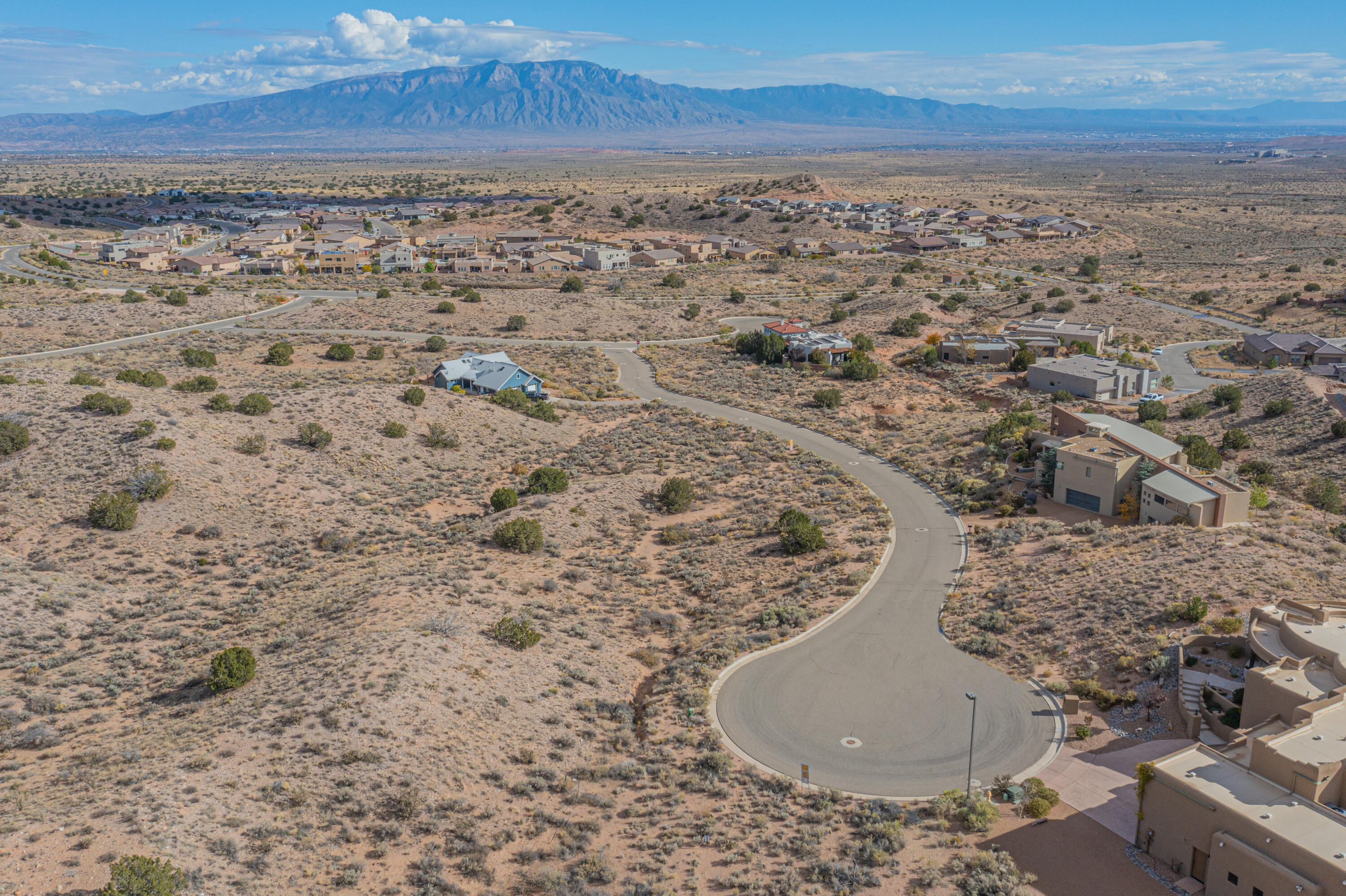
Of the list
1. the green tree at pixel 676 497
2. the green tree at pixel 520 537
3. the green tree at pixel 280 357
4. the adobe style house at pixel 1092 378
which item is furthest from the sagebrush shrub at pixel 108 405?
the adobe style house at pixel 1092 378

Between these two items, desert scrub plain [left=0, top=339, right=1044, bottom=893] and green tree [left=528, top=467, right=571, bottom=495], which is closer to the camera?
desert scrub plain [left=0, top=339, right=1044, bottom=893]

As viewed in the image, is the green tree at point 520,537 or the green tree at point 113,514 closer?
the green tree at point 113,514

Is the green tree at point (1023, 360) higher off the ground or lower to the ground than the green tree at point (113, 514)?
higher

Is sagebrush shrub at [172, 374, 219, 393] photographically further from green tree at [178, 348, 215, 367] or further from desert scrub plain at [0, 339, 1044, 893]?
green tree at [178, 348, 215, 367]

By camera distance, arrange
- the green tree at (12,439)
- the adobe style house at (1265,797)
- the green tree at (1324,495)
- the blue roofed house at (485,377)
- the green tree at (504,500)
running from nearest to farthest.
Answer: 1. the adobe style house at (1265,797)
2. the green tree at (12,439)
3. the green tree at (504,500)
4. the green tree at (1324,495)
5. the blue roofed house at (485,377)

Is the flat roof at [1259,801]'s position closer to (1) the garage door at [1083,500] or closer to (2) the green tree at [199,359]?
(1) the garage door at [1083,500]

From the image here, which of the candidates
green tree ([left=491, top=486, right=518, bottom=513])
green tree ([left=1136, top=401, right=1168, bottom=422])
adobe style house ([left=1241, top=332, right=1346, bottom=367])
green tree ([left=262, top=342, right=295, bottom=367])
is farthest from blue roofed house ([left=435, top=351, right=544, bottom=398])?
adobe style house ([left=1241, top=332, right=1346, bottom=367])

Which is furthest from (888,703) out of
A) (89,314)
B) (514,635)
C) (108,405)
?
(89,314)

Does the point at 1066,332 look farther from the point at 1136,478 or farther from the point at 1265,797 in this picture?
the point at 1265,797
